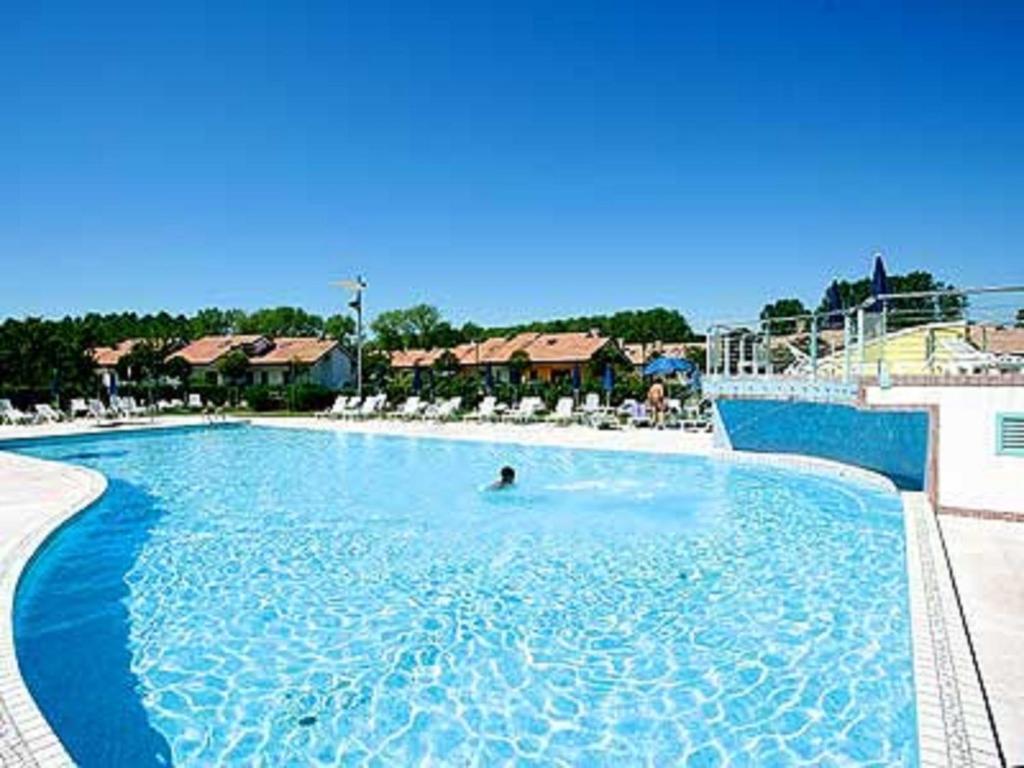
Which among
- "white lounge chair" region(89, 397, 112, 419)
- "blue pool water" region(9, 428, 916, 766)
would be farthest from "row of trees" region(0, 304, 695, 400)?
"blue pool water" region(9, 428, 916, 766)

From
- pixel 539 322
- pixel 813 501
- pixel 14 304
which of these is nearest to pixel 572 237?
pixel 813 501

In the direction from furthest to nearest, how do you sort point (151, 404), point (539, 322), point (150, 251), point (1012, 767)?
point (539, 322)
point (151, 404)
point (150, 251)
point (1012, 767)

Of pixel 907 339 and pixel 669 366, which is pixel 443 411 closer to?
pixel 669 366

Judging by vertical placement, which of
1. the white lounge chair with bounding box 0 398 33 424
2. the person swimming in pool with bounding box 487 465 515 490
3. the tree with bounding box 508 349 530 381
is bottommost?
the person swimming in pool with bounding box 487 465 515 490

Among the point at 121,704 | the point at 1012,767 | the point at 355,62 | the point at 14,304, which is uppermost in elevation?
the point at 355,62

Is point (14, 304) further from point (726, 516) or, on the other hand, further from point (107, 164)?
point (726, 516)

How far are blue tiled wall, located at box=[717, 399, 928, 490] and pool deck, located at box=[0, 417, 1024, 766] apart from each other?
20.2 inches

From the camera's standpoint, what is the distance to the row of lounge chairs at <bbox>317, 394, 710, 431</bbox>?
62.4 feet

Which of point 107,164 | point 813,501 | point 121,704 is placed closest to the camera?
point 121,704

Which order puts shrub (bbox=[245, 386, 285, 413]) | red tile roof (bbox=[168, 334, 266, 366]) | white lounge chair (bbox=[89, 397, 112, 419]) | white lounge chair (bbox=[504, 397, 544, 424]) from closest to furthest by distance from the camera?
white lounge chair (bbox=[504, 397, 544, 424]), white lounge chair (bbox=[89, 397, 112, 419]), shrub (bbox=[245, 386, 285, 413]), red tile roof (bbox=[168, 334, 266, 366])

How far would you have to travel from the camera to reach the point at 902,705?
4.26m

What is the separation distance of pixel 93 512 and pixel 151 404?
68.5 ft

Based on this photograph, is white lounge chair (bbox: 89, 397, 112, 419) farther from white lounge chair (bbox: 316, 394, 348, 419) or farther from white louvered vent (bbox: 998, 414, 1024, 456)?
white louvered vent (bbox: 998, 414, 1024, 456)

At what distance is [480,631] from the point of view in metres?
5.88
